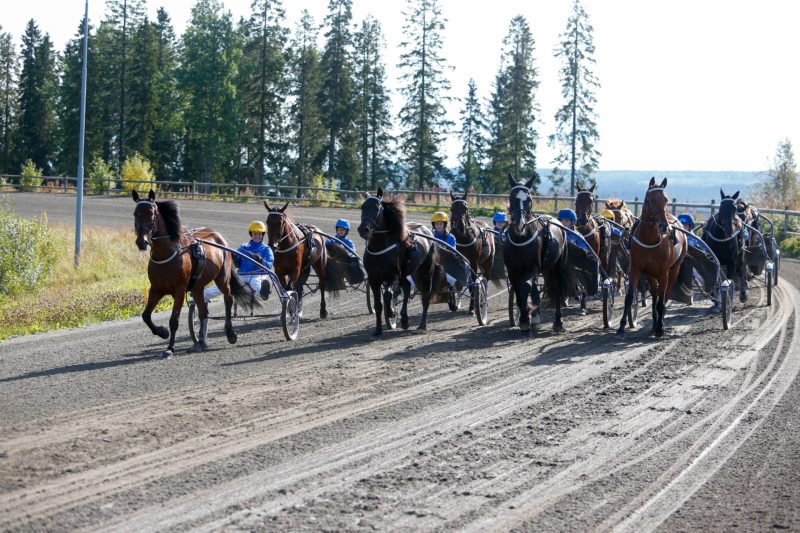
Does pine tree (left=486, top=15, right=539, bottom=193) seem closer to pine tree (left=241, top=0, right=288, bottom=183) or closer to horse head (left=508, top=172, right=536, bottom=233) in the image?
pine tree (left=241, top=0, right=288, bottom=183)

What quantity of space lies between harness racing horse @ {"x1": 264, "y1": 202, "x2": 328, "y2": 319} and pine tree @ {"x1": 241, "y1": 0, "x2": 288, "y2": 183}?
42249mm

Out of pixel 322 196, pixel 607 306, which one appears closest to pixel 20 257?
pixel 607 306

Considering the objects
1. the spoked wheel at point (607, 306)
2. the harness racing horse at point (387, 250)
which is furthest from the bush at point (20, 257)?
the spoked wheel at point (607, 306)

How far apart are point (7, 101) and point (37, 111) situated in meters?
5.44

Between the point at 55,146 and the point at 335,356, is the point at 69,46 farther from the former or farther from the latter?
the point at 335,356

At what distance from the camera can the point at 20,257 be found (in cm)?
2006

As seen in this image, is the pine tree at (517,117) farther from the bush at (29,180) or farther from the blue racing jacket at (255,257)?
the blue racing jacket at (255,257)

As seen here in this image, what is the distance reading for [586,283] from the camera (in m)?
13.7

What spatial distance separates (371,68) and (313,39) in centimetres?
464

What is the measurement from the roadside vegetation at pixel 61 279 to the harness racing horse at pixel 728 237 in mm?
9203

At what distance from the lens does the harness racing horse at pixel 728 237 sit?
15734 mm

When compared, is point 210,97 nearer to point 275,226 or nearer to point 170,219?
point 275,226

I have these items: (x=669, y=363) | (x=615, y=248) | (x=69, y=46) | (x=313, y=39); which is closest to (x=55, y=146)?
(x=69, y=46)

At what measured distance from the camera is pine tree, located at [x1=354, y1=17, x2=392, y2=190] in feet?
198
